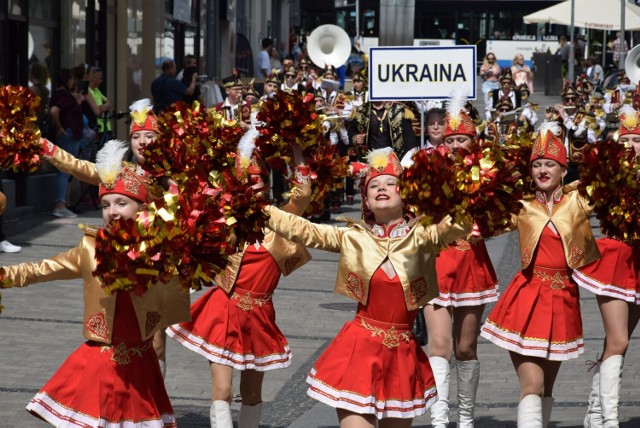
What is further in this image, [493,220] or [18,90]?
[18,90]

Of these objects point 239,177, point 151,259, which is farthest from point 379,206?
point 151,259

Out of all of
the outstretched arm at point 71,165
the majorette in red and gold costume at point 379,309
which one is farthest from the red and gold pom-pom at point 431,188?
the outstretched arm at point 71,165

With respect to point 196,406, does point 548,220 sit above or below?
above

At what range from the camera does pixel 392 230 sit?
6.13 metres

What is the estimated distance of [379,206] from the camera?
6125 millimetres

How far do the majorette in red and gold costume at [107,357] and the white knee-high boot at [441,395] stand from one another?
1.90m

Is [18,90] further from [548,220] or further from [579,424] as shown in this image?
[579,424]

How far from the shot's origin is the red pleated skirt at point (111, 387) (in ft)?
18.2

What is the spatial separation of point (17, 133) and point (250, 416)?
1970mm

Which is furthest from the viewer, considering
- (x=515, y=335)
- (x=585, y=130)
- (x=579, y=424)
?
(x=585, y=130)

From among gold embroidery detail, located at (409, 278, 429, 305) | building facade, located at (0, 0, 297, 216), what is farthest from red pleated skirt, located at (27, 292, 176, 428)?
building facade, located at (0, 0, 297, 216)

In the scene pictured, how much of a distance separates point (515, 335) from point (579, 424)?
3.56 feet

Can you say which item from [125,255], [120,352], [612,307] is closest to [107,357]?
[120,352]

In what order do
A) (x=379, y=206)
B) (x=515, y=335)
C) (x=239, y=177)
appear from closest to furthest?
(x=239, y=177)
(x=379, y=206)
(x=515, y=335)
